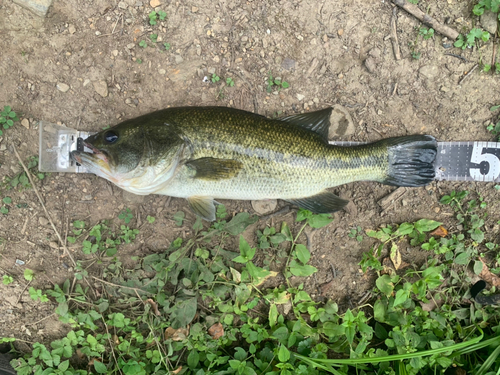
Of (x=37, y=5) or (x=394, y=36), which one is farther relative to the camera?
(x=394, y=36)

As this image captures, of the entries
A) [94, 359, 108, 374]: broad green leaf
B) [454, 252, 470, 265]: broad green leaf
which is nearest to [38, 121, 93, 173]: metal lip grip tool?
[94, 359, 108, 374]: broad green leaf

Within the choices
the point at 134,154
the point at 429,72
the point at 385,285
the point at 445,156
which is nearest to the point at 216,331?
the point at 385,285

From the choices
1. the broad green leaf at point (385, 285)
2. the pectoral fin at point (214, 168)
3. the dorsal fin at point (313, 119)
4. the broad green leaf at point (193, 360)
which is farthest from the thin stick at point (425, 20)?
the broad green leaf at point (193, 360)

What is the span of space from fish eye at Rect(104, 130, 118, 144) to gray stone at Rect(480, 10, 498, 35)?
12.1 feet

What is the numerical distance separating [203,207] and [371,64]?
2205mm

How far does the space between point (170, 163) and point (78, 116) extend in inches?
48.6

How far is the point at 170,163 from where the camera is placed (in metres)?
2.58

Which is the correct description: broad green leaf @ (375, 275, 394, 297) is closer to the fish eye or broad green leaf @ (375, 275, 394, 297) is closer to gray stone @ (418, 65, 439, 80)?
gray stone @ (418, 65, 439, 80)

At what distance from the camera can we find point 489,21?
3010mm

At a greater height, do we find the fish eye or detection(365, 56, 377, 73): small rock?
detection(365, 56, 377, 73): small rock

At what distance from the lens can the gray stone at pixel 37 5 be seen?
292 centimetres

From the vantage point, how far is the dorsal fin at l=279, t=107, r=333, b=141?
2.89m

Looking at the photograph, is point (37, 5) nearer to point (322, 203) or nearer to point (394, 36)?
point (322, 203)

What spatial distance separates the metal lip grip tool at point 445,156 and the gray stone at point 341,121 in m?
0.13
